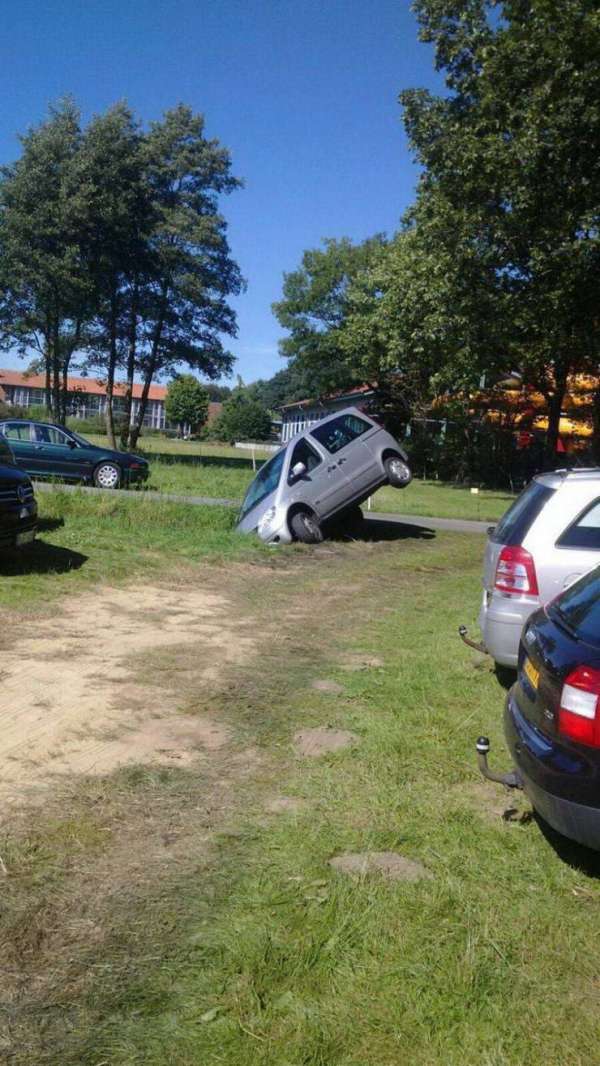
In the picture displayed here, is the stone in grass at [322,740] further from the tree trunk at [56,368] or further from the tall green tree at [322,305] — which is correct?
the tall green tree at [322,305]

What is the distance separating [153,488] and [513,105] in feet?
42.5

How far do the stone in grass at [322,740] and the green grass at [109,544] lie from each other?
4067mm

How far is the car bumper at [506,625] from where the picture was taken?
613 cm

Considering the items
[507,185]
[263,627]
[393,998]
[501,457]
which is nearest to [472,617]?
[263,627]

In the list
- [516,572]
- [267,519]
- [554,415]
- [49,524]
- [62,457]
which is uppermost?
[554,415]

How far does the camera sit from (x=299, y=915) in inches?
133

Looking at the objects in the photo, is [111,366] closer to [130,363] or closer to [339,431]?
[130,363]

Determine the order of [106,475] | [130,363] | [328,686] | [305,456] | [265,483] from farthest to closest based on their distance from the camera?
[130,363] → [106,475] → [265,483] → [305,456] → [328,686]

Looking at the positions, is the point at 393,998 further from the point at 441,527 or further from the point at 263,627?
the point at 441,527

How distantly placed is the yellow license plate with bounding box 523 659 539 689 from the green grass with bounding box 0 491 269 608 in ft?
18.4

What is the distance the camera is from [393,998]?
291 cm

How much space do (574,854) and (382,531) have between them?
13.3 metres

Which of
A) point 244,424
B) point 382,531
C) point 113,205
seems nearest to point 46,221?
point 113,205

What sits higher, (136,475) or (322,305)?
(322,305)
